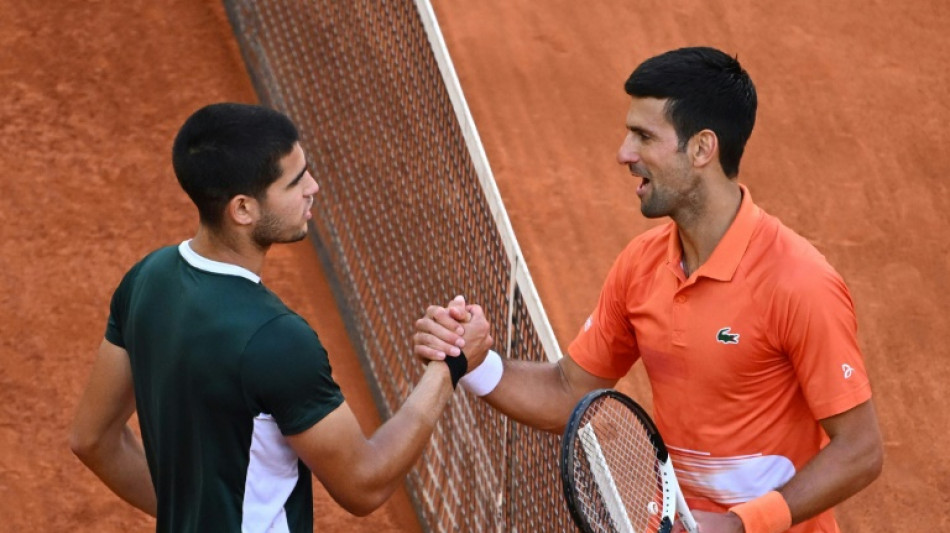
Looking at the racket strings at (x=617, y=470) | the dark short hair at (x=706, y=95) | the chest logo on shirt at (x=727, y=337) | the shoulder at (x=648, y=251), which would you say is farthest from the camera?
the shoulder at (x=648, y=251)

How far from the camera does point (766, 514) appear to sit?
4090 millimetres

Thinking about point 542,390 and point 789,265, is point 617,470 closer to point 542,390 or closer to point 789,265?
point 542,390

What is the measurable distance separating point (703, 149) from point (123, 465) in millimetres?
2000

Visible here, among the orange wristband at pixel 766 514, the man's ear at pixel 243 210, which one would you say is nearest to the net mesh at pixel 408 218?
the orange wristband at pixel 766 514

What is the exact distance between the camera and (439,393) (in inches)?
160

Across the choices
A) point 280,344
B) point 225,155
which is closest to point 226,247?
point 225,155

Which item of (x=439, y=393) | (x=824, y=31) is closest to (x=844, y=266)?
(x=824, y=31)

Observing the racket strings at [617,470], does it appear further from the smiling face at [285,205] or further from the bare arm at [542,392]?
the smiling face at [285,205]

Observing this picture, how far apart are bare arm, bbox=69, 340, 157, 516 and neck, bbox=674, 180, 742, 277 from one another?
5.67ft

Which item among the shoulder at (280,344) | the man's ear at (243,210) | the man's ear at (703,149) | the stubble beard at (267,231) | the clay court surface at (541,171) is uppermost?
the man's ear at (243,210)

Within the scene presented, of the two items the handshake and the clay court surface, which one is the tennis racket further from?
the clay court surface

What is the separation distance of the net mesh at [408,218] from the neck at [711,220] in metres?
0.71

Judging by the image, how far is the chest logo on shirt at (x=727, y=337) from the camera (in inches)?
167

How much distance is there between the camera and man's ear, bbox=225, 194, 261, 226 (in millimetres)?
3801
